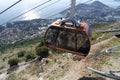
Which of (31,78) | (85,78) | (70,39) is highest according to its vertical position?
(70,39)

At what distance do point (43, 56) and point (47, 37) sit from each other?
23062 mm

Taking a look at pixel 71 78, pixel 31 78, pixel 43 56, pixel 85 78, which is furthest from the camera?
pixel 43 56

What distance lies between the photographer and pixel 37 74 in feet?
102

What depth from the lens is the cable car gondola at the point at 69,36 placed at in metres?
14.4

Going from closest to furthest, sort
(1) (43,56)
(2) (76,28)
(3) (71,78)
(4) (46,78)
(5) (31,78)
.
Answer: (2) (76,28), (3) (71,78), (4) (46,78), (5) (31,78), (1) (43,56)

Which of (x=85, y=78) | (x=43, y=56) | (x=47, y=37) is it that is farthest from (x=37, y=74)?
(x=47, y=37)

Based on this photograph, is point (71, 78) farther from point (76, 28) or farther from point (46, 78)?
point (76, 28)

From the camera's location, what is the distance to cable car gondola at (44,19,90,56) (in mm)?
14359

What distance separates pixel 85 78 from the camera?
810 inches

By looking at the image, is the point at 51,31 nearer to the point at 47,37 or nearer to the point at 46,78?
the point at 47,37

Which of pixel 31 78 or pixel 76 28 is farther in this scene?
pixel 31 78

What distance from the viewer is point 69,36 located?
1555 cm

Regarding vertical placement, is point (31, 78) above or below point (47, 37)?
below

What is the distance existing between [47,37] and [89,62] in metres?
8.15
